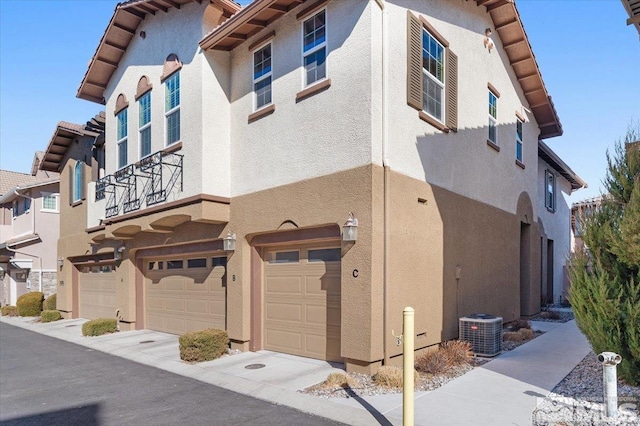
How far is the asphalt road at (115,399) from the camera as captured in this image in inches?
254

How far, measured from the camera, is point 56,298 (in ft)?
70.2

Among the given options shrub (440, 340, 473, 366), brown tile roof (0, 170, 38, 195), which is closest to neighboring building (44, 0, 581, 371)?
shrub (440, 340, 473, 366)

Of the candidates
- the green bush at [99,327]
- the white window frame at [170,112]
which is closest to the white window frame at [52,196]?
the green bush at [99,327]

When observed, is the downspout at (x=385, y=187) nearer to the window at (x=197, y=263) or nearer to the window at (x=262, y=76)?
the window at (x=262, y=76)

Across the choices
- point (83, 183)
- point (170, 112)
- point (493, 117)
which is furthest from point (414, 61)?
point (83, 183)

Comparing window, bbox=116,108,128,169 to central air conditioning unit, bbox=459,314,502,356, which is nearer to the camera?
central air conditioning unit, bbox=459,314,502,356

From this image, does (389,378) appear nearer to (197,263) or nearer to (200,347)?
(200,347)

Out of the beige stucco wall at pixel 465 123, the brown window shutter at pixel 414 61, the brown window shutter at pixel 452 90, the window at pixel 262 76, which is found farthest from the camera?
the brown window shutter at pixel 452 90

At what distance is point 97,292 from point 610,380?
18.2 m

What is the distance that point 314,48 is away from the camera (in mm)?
9242

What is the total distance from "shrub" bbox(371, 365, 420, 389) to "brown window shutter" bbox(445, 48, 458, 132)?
590cm

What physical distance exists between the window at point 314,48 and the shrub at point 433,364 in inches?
230

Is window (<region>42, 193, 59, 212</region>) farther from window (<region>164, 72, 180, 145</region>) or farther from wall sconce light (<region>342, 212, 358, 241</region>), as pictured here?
wall sconce light (<region>342, 212, 358, 241</region>)

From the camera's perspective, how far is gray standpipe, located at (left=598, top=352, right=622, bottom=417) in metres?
5.56
